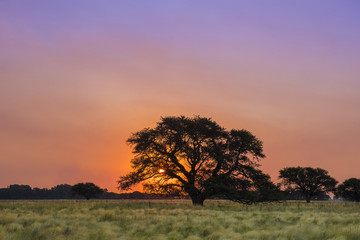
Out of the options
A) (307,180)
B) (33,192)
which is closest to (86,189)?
(307,180)

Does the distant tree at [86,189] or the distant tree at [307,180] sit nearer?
the distant tree at [307,180]

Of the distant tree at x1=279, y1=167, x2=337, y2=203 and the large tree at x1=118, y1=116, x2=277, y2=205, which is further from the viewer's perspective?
the distant tree at x1=279, y1=167, x2=337, y2=203

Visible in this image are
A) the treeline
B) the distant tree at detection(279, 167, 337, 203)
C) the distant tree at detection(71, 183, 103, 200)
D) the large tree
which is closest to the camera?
the large tree

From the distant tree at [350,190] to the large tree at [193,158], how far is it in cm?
5802

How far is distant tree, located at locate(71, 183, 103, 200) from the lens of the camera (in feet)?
300

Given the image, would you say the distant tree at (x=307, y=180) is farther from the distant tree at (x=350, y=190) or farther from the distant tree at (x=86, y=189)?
the distant tree at (x=86, y=189)

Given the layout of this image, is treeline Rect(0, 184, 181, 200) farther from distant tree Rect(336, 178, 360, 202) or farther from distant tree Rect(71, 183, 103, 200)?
distant tree Rect(336, 178, 360, 202)

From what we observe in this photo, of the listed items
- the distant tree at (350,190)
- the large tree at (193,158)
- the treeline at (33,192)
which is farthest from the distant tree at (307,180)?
the treeline at (33,192)

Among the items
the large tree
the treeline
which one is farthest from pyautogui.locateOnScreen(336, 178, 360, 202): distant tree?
the treeline

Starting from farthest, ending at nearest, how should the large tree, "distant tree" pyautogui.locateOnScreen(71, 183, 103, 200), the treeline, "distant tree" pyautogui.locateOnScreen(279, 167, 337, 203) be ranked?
the treeline → "distant tree" pyautogui.locateOnScreen(71, 183, 103, 200) → "distant tree" pyautogui.locateOnScreen(279, 167, 337, 203) → the large tree

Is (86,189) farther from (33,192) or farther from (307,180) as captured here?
(33,192)

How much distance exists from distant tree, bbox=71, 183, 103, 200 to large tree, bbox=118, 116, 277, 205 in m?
60.8

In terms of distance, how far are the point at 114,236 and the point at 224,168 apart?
2594 cm

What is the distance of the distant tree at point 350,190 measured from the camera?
3304 inches
